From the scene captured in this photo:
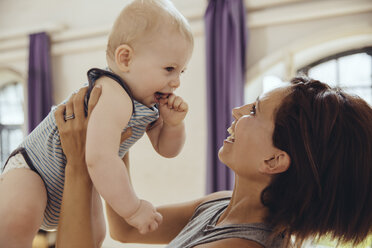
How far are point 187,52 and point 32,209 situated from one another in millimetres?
679

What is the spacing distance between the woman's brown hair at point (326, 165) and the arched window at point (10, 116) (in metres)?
5.05

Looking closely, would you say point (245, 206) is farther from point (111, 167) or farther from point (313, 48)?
point (313, 48)

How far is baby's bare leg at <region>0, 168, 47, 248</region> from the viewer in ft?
3.36

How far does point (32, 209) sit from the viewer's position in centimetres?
103

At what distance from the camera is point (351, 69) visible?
3.58 m

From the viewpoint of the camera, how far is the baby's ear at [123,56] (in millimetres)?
1042

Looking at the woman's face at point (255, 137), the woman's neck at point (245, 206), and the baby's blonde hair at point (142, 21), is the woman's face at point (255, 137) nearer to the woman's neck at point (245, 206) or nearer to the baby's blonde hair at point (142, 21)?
the woman's neck at point (245, 206)

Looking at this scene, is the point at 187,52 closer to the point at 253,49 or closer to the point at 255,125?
the point at 255,125

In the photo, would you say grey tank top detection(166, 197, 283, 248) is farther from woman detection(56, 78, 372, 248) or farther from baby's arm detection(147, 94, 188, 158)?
baby's arm detection(147, 94, 188, 158)

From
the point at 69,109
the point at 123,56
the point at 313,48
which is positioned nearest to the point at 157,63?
the point at 123,56

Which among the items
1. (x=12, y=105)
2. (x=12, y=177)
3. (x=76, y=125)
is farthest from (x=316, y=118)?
(x=12, y=105)

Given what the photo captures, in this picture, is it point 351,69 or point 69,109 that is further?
point 351,69

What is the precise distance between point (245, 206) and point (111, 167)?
18.5 inches


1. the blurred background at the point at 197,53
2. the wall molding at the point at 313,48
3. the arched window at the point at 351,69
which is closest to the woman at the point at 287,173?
the blurred background at the point at 197,53
